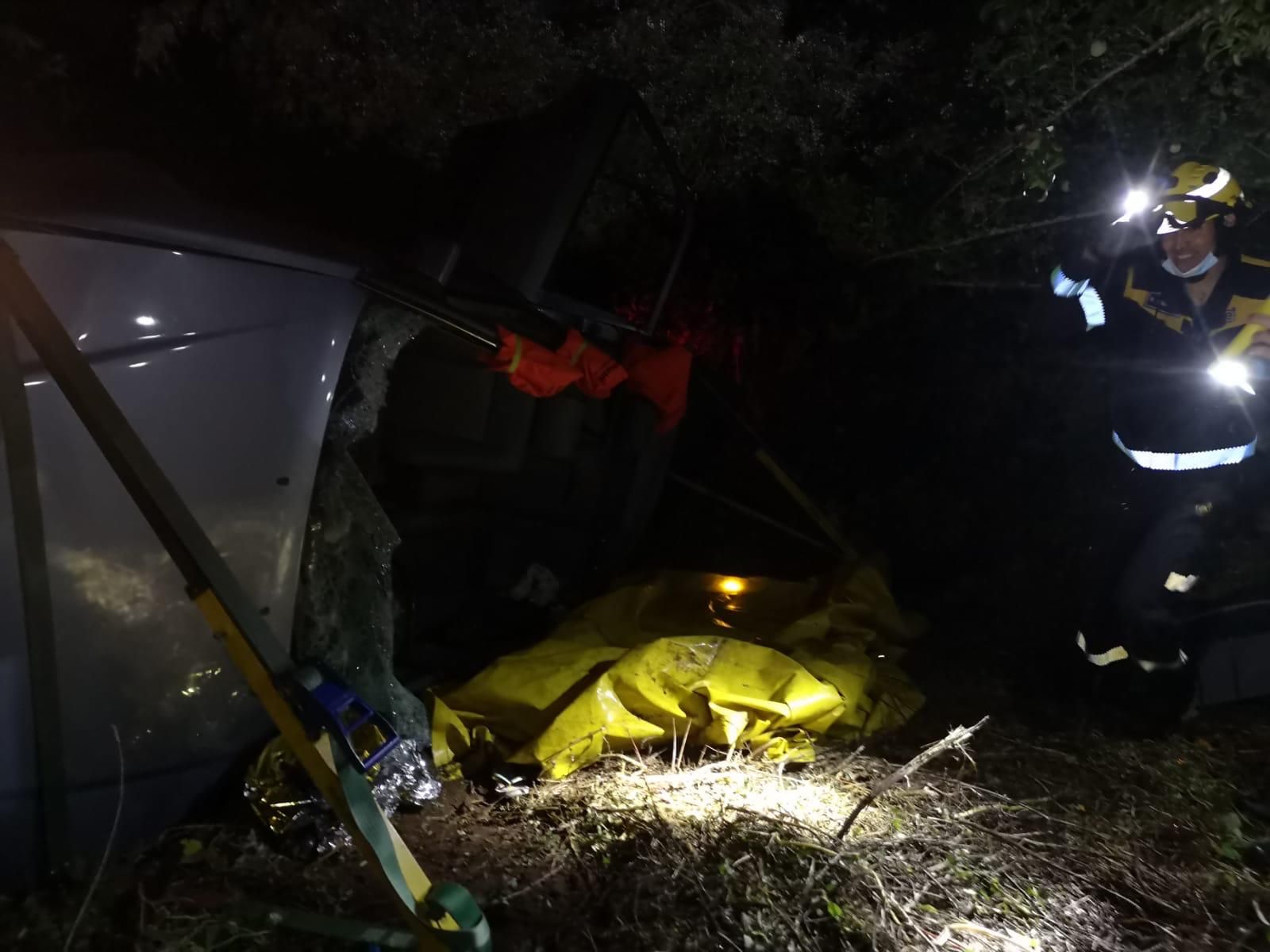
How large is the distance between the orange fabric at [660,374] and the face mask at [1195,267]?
202 cm

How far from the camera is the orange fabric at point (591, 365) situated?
349 cm

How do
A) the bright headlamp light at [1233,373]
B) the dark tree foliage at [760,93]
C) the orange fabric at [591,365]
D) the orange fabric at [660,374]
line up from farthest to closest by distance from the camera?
the orange fabric at [660,374] → the dark tree foliage at [760,93] → the orange fabric at [591,365] → the bright headlamp light at [1233,373]

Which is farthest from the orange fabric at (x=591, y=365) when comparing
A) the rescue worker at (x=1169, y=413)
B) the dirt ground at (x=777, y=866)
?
the rescue worker at (x=1169, y=413)

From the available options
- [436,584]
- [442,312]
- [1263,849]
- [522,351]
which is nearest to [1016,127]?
[522,351]

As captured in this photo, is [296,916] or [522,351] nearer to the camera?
[296,916]

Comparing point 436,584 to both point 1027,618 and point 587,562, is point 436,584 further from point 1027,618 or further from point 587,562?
point 1027,618

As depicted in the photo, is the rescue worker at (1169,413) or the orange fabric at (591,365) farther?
the orange fabric at (591,365)

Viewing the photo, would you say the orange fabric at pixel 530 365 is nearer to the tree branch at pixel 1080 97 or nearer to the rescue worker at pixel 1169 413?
the rescue worker at pixel 1169 413

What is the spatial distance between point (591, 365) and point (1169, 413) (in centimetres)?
230

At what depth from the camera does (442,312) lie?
304 centimetres

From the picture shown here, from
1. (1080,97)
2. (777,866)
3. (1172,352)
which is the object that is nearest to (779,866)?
(777,866)

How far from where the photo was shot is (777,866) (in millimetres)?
2471

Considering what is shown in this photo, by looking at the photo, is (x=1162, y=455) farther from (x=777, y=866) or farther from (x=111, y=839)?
(x=111, y=839)

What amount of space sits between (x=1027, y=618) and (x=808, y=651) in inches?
57.2
